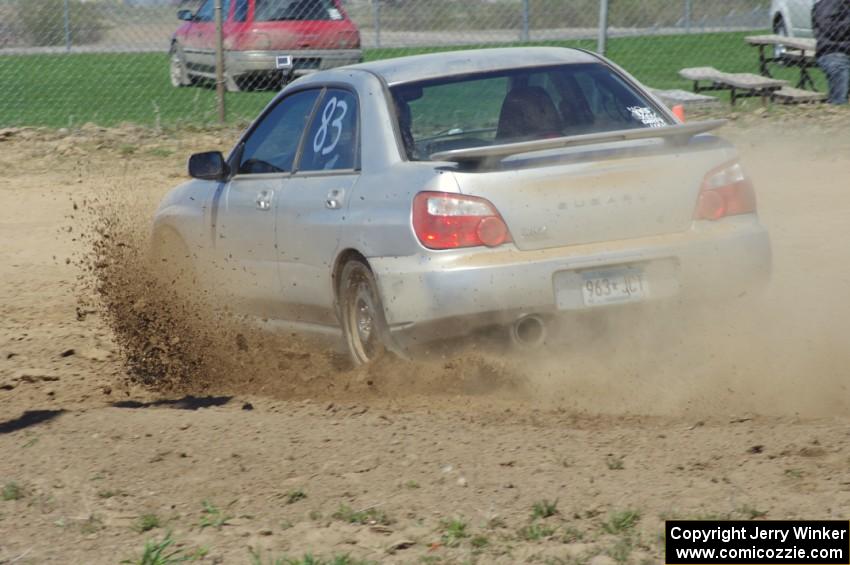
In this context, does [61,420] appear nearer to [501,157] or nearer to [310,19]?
[501,157]

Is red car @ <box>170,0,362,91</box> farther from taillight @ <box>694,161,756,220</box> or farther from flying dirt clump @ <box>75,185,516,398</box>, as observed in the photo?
taillight @ <box>694,161,756,220</box>

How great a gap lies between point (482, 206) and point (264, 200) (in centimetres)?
176

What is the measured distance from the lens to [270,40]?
656 inches

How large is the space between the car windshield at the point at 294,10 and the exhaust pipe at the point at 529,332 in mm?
12053

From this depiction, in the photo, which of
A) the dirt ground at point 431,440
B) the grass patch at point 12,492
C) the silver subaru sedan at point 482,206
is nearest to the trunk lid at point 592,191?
the silver subaru sedan at point 482,206

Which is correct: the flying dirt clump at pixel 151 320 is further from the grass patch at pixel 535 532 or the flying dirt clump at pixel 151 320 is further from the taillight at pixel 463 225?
the grass patch at pixel 535 532

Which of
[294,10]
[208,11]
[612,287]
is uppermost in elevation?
[208,11]

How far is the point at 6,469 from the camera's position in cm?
561

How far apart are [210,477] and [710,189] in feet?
8.83

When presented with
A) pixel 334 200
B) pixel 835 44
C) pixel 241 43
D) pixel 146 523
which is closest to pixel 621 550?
pixel 146 523

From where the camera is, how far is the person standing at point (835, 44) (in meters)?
15.9

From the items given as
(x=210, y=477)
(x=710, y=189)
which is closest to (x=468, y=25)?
(x=710, y=189)

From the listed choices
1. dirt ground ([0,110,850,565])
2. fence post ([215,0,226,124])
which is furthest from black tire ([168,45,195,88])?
dirt ground ([0,110,850,565])

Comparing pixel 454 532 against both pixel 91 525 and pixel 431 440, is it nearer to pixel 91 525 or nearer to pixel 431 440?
pixel 431 440
